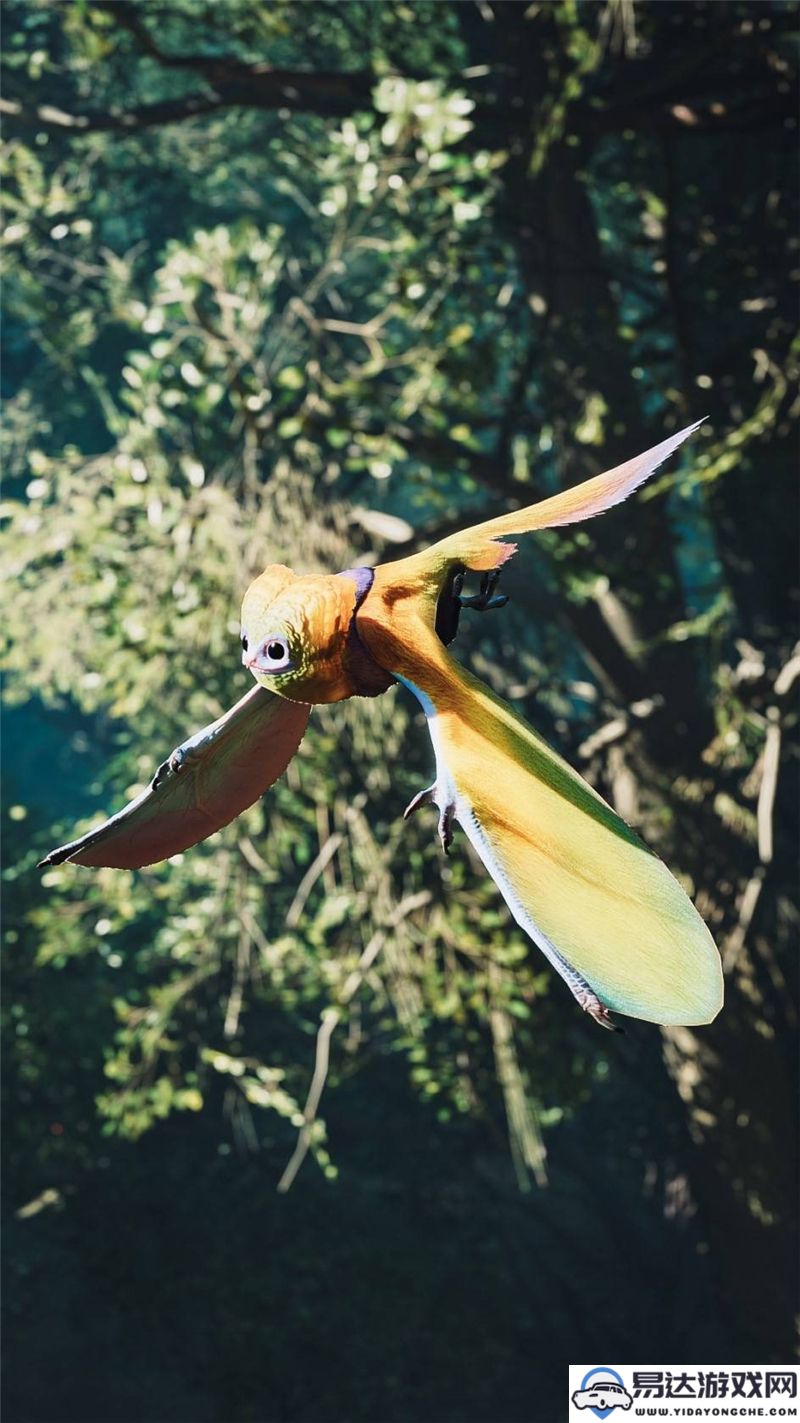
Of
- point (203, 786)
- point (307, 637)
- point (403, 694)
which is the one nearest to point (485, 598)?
point (307, 637)

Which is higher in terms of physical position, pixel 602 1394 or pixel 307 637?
pixel 307 637

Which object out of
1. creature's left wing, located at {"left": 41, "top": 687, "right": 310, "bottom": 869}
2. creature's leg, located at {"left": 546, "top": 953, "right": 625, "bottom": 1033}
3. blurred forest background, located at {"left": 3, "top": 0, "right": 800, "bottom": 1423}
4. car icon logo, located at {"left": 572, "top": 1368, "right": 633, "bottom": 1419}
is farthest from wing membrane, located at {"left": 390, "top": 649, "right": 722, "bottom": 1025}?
car icon logo, located at {"left": 572, "top": 1368, "right": 633, "bottom": 1419}

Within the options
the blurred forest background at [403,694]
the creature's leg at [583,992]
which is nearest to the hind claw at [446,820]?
the creature's leg at [583,992]

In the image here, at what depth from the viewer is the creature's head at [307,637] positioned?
105cm

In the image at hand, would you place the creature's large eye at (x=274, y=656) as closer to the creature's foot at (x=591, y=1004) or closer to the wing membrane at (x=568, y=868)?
the wing membrane at (x=568, y=868)

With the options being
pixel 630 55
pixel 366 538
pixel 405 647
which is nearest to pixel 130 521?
pixel 366 538

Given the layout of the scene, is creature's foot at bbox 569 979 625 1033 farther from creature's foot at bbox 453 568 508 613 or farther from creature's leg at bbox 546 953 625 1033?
creature's foot at bbox 453 568 508 613

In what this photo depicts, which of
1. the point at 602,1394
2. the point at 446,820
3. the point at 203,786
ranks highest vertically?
the point at 446,820

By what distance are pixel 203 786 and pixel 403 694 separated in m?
3.47

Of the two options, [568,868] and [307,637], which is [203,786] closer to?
[307,637]

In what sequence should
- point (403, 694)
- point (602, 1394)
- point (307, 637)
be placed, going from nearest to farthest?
point (307, 637) → point (403, 694) → point (602, 1394)

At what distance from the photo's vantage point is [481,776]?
0.98m

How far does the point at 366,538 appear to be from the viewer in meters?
5.08

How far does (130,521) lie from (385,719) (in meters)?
1.13
